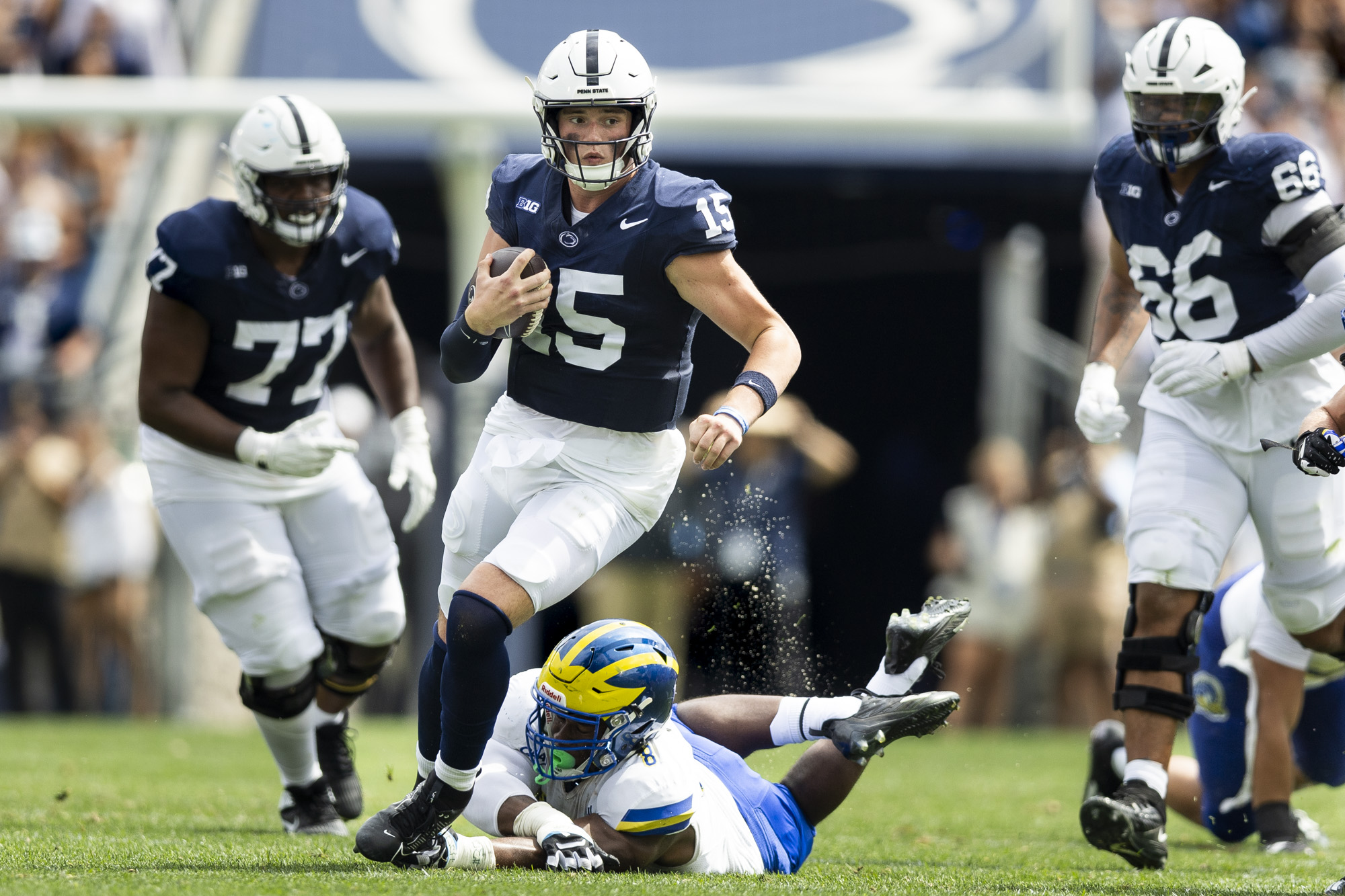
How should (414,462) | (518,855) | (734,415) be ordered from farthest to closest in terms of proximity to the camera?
(414,462) < (518,855) < (734,415)

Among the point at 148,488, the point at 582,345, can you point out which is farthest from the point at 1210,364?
the point at 148,488

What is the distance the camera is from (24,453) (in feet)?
34.8

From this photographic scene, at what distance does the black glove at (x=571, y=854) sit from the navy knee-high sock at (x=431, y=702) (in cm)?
45

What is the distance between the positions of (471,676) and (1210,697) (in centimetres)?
284

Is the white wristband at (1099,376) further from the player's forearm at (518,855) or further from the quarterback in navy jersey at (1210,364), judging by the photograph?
the player's forearm at (518,855)

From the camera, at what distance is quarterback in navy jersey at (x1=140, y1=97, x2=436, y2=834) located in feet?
16.6

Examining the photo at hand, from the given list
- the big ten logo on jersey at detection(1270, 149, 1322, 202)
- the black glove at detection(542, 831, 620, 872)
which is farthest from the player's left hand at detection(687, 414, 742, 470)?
the big ten logo on jersey at detection(1270, 149, 1322, 202)

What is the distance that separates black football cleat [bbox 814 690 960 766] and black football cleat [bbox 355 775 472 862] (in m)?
1.07

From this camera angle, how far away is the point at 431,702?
4352 mm

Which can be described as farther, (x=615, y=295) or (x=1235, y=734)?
(x=1235, y=734)

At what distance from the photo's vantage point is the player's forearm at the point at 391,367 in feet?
18.4

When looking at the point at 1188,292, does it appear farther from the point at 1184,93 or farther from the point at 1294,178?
the point at 1184,93

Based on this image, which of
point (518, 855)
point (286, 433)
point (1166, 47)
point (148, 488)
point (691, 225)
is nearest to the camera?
point (518, 855)

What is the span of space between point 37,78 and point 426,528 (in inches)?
144
